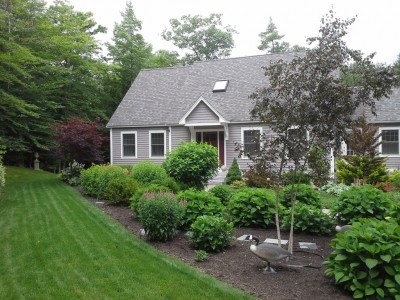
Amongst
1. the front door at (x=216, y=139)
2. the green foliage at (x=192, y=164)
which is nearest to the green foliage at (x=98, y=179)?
the green foliage at (x=192, y=164)

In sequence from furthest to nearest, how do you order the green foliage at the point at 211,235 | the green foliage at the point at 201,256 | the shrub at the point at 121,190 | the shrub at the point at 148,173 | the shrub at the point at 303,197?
the shrub at the point at 148,173 < the shrub at the point at 121,190 < the shrub at the point at 303,197 < the green foliage at the point at 211,235 < the green foliage at the point at 201,256

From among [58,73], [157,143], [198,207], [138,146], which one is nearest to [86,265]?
[198,207]

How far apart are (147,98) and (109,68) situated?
625 centimetres

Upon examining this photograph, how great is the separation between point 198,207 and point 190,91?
48.7ft

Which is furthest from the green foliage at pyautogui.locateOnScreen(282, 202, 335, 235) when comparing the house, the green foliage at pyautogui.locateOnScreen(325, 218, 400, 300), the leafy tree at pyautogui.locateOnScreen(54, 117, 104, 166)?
the leafy tree at pyautogui.locateOnScreen(54, 117, 104, 166)

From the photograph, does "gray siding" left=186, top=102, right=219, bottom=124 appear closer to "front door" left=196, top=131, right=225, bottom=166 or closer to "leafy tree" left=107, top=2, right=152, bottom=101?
"front door" left=196, top=131, right=225, bottom=166

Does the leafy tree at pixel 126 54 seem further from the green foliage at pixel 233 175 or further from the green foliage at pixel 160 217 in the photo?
the green foliage at pixel 160 217

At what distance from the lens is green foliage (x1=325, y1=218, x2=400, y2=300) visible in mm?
3814

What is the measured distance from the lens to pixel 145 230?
6.63m

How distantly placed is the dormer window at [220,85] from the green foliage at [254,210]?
13144 millimetres

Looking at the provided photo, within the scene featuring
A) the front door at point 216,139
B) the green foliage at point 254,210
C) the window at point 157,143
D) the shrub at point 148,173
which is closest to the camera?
the green foliage at point 254,210

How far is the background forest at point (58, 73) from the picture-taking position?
1683 centimetres

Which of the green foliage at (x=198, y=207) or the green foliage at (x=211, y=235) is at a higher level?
the green foliage at (x=198, y=207)

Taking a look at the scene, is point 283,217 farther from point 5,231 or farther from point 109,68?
point 109,68
